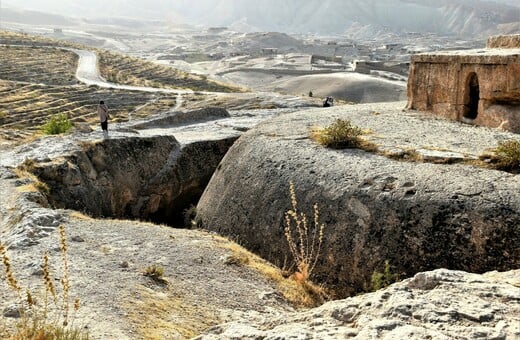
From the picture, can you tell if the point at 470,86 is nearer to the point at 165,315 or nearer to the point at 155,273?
the point at 155,273

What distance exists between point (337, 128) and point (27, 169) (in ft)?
23.6

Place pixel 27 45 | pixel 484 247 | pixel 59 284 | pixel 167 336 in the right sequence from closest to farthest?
1. pixel 167 336
2. pixel 59 284
3. pixel 484 247
4. pixel 27 45

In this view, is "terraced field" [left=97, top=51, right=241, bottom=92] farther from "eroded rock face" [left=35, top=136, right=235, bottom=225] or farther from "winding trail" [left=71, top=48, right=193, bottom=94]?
"eroded rock face" [left=35, top=136, right=235, bottom=225]

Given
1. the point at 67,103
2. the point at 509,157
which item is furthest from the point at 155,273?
the point at 67,103

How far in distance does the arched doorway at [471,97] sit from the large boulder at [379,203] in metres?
1.28

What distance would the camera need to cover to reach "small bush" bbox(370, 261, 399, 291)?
7.81 m

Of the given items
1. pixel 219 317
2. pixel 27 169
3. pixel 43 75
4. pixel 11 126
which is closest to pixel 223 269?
pixel 219 317

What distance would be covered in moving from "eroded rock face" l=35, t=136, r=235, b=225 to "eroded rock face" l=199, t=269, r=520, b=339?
7.98 m

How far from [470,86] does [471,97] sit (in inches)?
11.6

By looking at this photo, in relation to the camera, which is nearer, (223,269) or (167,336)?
(167,336)

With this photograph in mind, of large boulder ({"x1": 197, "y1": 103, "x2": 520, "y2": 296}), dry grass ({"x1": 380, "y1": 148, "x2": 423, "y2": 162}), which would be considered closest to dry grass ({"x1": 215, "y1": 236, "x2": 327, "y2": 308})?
large boulder ({"x1": 197, "y1": 103, "x2": 520, "y2": 296})

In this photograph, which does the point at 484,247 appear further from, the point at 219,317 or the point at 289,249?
the point at 219,317

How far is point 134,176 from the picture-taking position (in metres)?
14.4

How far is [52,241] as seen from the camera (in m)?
8.06
